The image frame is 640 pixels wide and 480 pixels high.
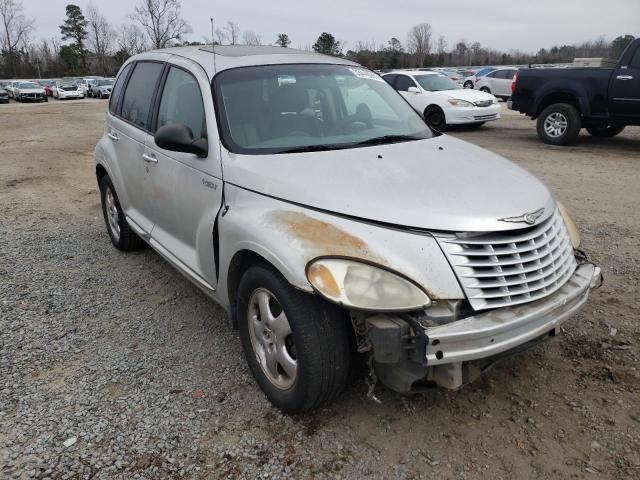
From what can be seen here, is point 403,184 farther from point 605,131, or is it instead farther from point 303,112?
point 605,131

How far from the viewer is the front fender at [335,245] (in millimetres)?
2248

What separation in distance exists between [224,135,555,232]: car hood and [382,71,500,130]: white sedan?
10.7 metres

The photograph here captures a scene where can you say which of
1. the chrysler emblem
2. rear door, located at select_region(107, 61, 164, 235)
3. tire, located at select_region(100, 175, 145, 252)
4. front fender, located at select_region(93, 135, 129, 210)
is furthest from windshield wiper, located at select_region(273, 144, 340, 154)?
tire, located at select_region(100, 175, 145, 252)

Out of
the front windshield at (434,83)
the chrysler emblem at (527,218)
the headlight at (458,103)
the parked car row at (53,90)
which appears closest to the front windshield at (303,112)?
the chrysler emblem at (527,218)

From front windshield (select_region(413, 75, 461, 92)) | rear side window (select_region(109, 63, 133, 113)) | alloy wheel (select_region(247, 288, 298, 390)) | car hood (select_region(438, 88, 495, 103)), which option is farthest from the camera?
front windshield (select_region(413, 75, 461, 92))

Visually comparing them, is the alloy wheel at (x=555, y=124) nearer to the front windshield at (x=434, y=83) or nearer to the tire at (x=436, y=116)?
the tire at (x=436, y=116)

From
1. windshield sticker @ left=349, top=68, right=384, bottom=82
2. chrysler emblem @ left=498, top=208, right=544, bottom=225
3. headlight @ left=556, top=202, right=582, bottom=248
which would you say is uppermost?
windshield sticker @ left=349, top=68, right=384, bottom=82

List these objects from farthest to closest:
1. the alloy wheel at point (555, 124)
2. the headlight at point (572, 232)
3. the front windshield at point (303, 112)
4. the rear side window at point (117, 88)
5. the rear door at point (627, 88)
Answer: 1. the alloy wheel at point (555, 124)
2. the rear door at point (627, 88)
3. the rear side window at point (117, 88)
4. the front windshield at point (303, 112)
5. the headlight at point (572, 232)

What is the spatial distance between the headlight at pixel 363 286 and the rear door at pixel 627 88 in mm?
9784

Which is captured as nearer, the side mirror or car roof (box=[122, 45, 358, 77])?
the side mirror

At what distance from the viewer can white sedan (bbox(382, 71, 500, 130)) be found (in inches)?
534

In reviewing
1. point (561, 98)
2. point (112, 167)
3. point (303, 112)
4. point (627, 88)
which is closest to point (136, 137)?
point (112, 167)

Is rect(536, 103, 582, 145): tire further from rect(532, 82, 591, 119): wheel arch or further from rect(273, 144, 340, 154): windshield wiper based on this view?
rect(273, 144, 340, 154): windshield wiper

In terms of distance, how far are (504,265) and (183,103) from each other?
7.96 feet
